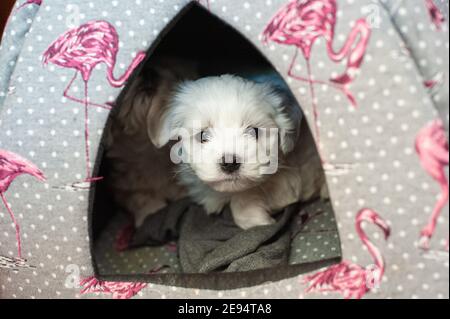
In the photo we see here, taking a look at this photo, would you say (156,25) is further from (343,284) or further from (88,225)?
(343,284)

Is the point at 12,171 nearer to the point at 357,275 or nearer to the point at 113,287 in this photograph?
the point at 113,287

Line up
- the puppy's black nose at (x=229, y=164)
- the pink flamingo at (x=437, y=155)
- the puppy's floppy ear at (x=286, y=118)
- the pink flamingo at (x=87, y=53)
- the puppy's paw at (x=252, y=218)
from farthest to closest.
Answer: the puppy's paw at (x=252, y=218) → the puppy's floppy ear at (x=286, y=118) → the puppy's black nose at (x=229, y=164) → the pink flamingo at (x=87, y=53) → the pink flamingo at (x=437, y=155)

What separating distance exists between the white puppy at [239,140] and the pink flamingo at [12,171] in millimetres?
386

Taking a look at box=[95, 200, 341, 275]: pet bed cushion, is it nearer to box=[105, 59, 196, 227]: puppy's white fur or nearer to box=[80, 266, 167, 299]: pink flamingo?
box=[105, 59, 196, 227]: puppy's white fur

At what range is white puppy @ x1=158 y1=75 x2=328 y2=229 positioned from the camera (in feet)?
4.31

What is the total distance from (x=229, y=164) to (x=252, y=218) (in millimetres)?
288

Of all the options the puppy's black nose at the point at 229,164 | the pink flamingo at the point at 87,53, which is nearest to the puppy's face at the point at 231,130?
the puppy's black nose at the point at 229,164

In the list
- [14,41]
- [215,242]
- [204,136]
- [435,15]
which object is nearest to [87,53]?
[14,41]

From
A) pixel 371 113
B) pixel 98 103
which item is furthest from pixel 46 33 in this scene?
pixel 371 113

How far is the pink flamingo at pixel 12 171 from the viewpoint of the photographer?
4.00ft

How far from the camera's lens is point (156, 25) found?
116 centimetres

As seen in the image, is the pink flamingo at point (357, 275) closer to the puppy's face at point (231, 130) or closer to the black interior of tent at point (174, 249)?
the black interior of tent at point (174, 249)

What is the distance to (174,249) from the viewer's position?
5.27 ft
